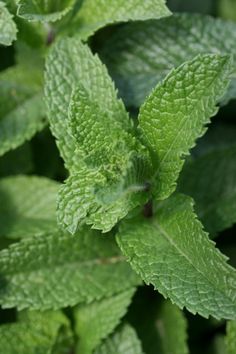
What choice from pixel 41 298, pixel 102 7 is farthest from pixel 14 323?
pixel 102 7

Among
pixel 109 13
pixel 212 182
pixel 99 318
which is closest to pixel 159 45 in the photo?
pixel 109 13

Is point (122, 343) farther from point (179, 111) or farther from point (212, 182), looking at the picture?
point (179, 111)

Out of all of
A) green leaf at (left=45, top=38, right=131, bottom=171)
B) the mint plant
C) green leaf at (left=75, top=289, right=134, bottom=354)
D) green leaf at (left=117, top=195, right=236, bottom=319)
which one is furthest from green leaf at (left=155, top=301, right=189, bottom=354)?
green leaf at (left=45, top=38, right=131, bottom=171)

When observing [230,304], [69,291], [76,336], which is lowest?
[76,336]

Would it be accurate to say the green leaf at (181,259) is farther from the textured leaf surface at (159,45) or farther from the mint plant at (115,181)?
the textured leaf surface at (159,45)

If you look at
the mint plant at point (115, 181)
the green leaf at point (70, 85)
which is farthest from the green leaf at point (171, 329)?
the green leaf at point (70, 85)

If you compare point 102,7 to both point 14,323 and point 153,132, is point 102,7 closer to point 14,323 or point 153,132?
point 153,132

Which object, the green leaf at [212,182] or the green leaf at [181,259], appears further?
the green leaf at [212,182]
